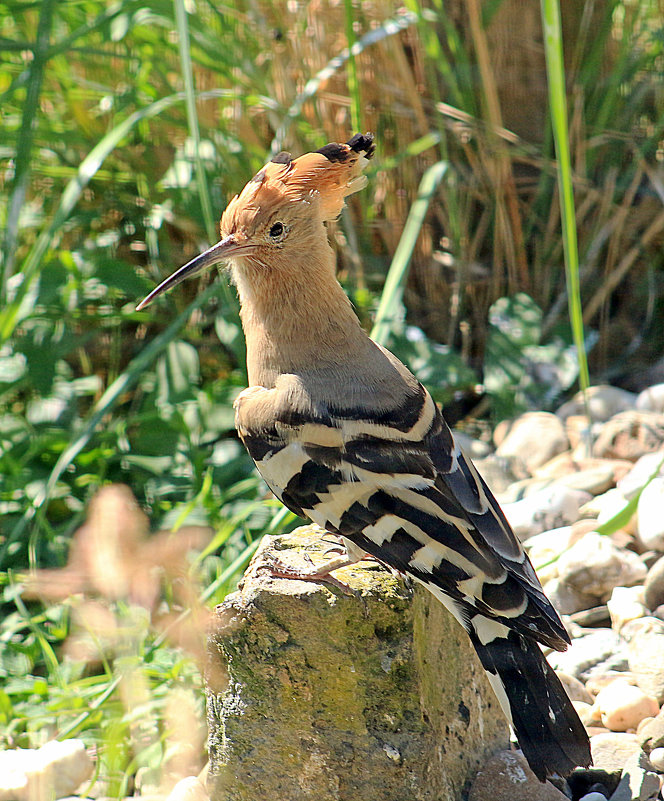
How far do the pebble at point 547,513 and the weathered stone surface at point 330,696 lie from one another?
2.74 ft

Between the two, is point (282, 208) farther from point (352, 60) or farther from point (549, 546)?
point (549, 546)

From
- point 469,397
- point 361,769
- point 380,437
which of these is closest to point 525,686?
point 361,769

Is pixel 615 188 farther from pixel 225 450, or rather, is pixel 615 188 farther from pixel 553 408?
pixel 225 450

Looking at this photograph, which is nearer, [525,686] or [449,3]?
[525,686]

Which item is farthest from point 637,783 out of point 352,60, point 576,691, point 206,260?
point 352,60

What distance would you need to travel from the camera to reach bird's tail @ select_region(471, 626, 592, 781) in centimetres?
144

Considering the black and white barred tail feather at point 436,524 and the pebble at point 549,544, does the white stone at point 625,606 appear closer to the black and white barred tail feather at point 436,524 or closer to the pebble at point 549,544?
the pebble at point 549,544

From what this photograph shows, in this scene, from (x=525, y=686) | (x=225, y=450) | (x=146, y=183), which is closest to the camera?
(x=525, y=686)

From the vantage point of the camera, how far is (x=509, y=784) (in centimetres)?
157

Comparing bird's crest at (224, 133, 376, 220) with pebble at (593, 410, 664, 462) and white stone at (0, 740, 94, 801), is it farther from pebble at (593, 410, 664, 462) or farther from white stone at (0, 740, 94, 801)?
pebble at (593, 410, 664, 462)

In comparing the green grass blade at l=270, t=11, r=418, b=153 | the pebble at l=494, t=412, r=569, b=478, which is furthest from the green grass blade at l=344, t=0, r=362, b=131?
the pebble at l=494, t=412, r=569, b=478

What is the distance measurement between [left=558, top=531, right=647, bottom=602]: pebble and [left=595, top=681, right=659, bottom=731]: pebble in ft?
1.15

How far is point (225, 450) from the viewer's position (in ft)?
8.85

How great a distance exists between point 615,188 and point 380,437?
1.76 m
